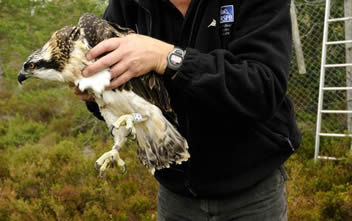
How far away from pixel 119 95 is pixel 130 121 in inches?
5.7

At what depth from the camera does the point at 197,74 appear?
127 centimetres

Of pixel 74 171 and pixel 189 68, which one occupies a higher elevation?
pixel 189 68

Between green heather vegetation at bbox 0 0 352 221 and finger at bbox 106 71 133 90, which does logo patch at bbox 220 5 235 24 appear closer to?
finger at bbox 106 71 133 90

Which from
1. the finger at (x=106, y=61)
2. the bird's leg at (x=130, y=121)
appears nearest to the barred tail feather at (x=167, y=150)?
the bird's leg at (x=130, y=121)

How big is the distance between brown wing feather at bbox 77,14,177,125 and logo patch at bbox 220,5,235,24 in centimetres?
38

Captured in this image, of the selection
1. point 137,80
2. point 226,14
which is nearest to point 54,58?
point 137,80

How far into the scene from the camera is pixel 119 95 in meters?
1.54

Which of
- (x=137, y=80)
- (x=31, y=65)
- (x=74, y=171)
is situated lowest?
(x=74, y=171)

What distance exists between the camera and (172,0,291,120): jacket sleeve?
1267 mm

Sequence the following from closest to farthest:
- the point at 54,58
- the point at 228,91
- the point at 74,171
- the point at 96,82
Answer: the point at 228,91 < the point at 96,82 < the point at 54,58 < the point at 74,171

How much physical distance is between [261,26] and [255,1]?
109mm

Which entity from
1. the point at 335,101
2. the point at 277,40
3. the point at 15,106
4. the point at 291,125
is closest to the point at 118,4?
the point at 277,40

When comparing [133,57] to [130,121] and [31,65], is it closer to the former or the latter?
[130,121]

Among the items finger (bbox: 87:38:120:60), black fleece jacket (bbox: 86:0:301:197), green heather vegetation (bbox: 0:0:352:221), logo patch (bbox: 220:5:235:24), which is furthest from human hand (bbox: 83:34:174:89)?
green heather vegetation (bbox: 0:0:352:221)
